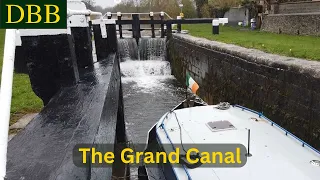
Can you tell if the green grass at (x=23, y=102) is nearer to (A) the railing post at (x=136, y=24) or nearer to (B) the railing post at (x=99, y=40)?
(B) the railing post at (x=99, y=40)

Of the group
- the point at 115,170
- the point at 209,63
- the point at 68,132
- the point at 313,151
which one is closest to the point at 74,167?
the point at 68,132

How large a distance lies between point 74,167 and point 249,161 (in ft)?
8.11

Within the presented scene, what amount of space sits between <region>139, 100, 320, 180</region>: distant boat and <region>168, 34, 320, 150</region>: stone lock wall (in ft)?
3.22

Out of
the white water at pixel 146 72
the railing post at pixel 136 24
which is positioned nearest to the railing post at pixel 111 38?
the white water at pixel 146 72

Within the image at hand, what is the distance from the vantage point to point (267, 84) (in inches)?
261

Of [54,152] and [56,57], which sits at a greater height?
[56,57]

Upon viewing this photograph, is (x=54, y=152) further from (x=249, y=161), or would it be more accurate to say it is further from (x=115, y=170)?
(x=115, y=170)

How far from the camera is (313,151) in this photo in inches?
150

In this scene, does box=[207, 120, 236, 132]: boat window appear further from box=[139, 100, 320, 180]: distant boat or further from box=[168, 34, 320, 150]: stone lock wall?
box=[168, 34, 320, 150]: stone lock wall

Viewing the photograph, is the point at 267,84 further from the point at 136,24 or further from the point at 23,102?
the point at 136,24

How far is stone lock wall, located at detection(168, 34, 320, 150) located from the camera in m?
5.25

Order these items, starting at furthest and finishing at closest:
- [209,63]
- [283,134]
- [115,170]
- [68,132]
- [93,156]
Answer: [209,63]
[115,170]
[283,134]
[68,132]
[93,156]

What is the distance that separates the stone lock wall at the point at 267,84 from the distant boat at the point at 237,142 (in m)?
0.98

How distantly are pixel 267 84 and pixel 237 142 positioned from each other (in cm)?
309
